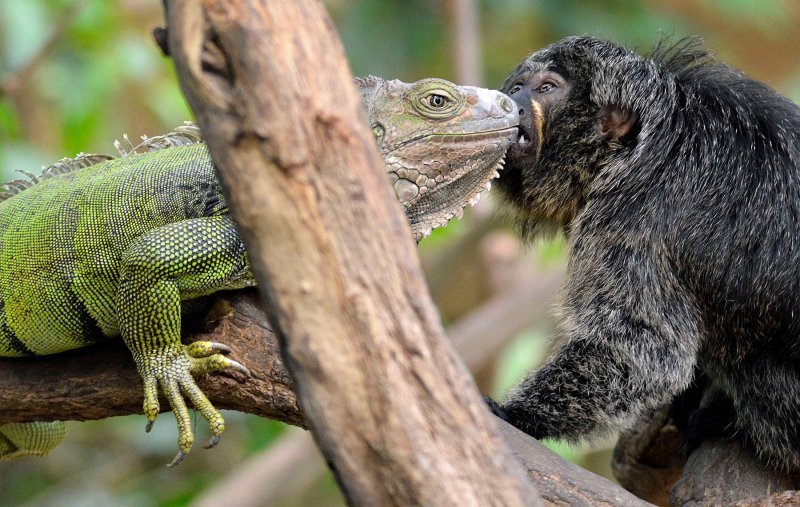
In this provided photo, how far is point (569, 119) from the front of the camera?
417 cm

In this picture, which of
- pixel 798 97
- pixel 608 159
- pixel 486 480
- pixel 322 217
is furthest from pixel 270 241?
pixel 798 97

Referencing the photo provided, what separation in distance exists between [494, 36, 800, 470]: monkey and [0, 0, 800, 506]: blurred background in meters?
0.48

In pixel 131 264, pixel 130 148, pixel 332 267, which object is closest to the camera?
pixel 332 267

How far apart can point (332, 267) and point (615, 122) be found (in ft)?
8.25

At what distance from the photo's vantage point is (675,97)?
162 inches

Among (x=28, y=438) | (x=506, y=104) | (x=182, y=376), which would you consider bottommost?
(x=28, y=438)

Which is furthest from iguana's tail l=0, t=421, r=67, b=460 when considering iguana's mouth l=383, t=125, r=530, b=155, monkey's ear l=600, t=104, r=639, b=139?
monkey's ear l=600, t=104, r=639, b=139

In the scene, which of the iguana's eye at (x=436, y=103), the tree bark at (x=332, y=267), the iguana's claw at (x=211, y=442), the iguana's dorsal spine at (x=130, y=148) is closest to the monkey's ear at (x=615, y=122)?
the iguana's eye at (x=436, y=103)

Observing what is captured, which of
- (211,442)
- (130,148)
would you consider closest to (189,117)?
(130,148)

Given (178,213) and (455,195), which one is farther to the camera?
(455,195)

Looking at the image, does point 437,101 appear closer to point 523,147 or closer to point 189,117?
point 523,147

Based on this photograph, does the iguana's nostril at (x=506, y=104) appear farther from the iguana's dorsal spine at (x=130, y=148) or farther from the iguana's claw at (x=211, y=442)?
the iguana's claw at (x=211, y=442)

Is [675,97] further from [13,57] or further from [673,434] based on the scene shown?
[13,57]

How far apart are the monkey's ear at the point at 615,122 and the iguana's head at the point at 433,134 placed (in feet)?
1.85
